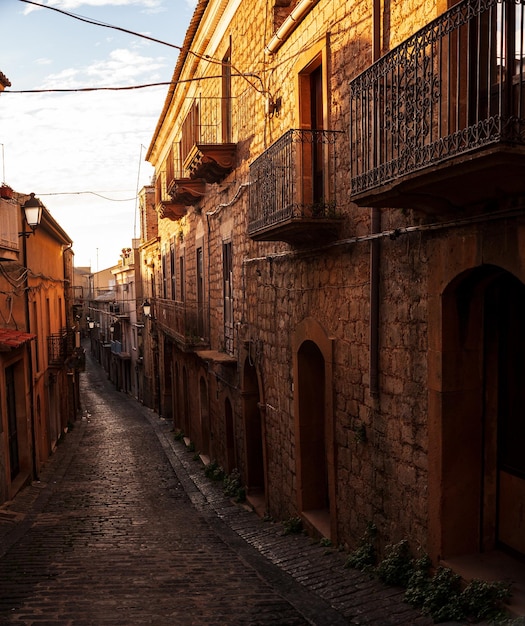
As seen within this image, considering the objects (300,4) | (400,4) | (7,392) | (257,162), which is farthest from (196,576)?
(7,392)

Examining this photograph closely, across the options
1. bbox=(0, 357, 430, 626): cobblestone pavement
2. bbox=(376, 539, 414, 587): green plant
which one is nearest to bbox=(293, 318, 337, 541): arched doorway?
bbox=(0, 357, 430, 626): cobblestone pavement

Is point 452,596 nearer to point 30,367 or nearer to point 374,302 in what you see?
point 374,302

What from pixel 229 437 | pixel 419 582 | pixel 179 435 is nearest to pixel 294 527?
pixel 419 582

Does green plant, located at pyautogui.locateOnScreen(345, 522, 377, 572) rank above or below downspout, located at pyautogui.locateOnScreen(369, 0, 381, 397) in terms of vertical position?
below

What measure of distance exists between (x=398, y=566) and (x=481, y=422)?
5.19 ft

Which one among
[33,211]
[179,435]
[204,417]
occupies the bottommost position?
[179,435]

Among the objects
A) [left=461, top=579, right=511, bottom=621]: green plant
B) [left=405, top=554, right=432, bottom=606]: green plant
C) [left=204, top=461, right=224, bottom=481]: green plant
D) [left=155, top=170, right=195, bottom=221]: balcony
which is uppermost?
[left=155, top=170, right=195, bottom=221]: balcony

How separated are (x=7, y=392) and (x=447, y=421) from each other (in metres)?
10.7

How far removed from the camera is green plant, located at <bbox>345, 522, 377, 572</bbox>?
21.6ft

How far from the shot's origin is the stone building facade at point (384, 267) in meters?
4.68

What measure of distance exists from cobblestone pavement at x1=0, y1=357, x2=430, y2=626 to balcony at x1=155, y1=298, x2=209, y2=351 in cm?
321

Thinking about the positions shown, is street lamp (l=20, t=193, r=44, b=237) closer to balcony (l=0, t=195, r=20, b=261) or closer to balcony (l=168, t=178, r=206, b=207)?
balcony (l=0, t=195, r=20, b=261)

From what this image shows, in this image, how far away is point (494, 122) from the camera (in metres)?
3.83

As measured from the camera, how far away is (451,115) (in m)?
4.68
